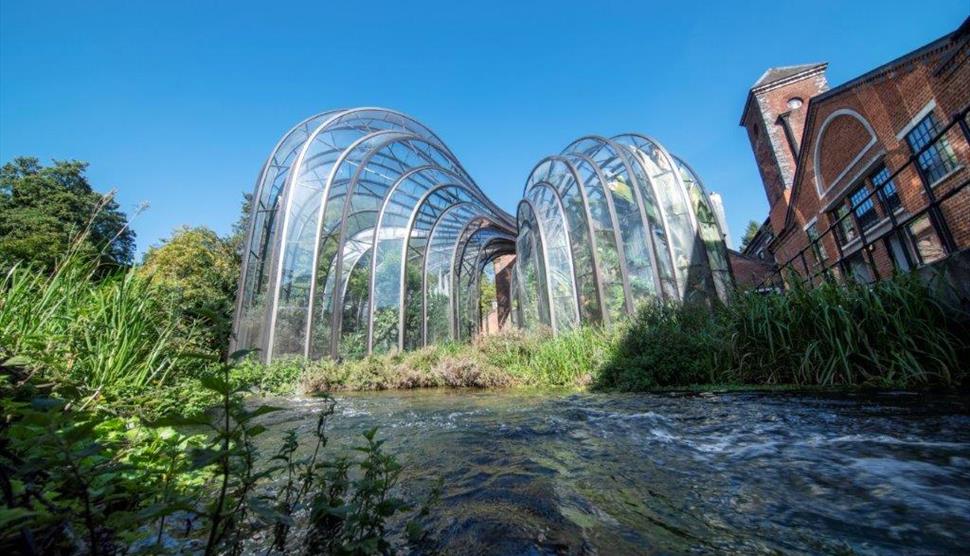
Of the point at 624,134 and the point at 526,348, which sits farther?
the point at 624,134

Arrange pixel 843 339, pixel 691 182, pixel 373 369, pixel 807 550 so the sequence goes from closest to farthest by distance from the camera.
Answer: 1. pixel 807 550
2. pixel 843 339
3. pixel 373 369
4. pixel 691 182

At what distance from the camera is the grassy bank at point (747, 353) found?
365 cm

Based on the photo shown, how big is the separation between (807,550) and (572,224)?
10286 mm

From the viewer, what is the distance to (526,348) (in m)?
8.91

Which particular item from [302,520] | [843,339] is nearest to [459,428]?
[302,520]

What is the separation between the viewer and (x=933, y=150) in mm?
9305

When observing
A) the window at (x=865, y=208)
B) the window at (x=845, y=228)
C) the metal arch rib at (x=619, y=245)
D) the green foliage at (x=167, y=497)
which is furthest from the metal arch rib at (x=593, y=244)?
the window at (x=845, y=228)

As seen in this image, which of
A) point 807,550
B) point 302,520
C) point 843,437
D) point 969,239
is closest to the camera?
point 807,550

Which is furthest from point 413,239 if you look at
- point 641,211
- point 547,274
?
point 641,211

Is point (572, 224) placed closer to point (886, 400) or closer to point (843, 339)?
point (843, 339)

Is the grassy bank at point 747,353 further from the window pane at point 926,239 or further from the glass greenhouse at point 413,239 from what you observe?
the window pane at point 926,239

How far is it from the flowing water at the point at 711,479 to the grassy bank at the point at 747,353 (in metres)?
1.27

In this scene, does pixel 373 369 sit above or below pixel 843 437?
above

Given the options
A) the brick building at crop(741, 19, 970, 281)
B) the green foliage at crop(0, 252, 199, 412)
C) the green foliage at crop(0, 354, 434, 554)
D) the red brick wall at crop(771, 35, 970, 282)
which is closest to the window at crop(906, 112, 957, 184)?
the brick building at crop(741, 19, 970, 281)
